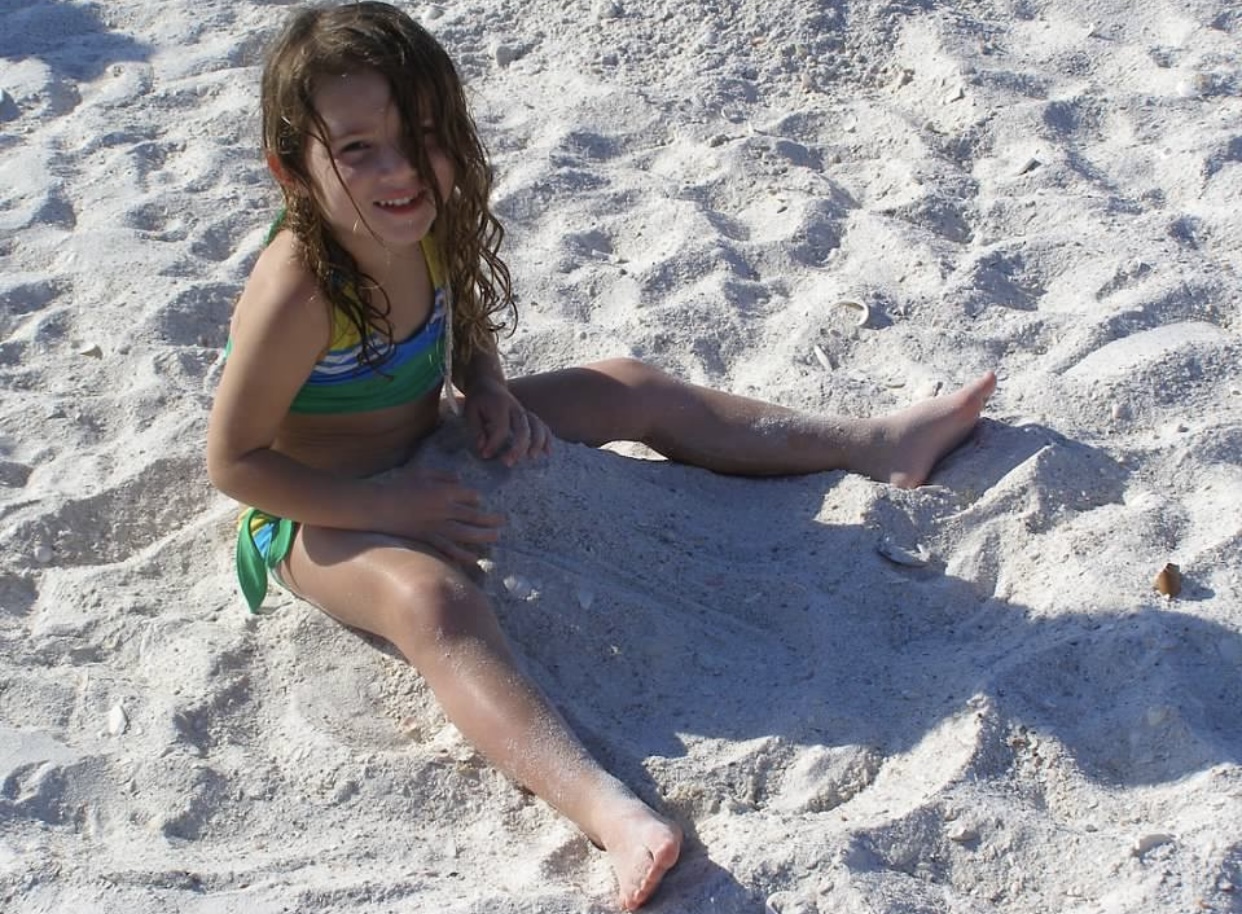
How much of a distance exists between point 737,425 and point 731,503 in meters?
0.15

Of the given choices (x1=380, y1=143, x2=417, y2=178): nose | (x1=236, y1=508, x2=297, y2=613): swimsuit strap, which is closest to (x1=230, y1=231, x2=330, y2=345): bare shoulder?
(x1=380, y1=143, x2=417, y2=178): nose

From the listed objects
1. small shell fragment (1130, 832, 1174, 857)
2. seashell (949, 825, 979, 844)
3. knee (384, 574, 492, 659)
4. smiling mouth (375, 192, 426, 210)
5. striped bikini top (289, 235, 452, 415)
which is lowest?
seashell (949, 825, 979, 844)

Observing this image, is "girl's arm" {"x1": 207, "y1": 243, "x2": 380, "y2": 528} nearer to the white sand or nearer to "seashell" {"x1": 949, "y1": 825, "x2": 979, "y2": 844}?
the white sand

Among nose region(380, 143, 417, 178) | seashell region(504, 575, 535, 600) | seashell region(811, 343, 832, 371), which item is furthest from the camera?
seashell region(811, 343, 832, 371)

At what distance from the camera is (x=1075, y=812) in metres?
2.26

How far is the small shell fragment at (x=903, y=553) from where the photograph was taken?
2.79 metres

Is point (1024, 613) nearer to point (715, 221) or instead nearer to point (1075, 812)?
point (1075, 812)

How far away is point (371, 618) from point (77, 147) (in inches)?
83.2

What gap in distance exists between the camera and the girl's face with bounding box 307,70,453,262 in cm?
249

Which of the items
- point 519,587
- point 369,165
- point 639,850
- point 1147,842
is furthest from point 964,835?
point 369,165

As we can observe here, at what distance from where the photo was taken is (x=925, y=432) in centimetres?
301

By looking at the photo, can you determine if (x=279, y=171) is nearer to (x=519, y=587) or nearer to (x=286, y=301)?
(x=286, y=301)

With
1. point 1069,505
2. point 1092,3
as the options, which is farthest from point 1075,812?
point 1092,3

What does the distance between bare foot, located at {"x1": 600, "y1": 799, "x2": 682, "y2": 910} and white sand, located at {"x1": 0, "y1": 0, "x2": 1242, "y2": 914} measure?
0.15 ft
